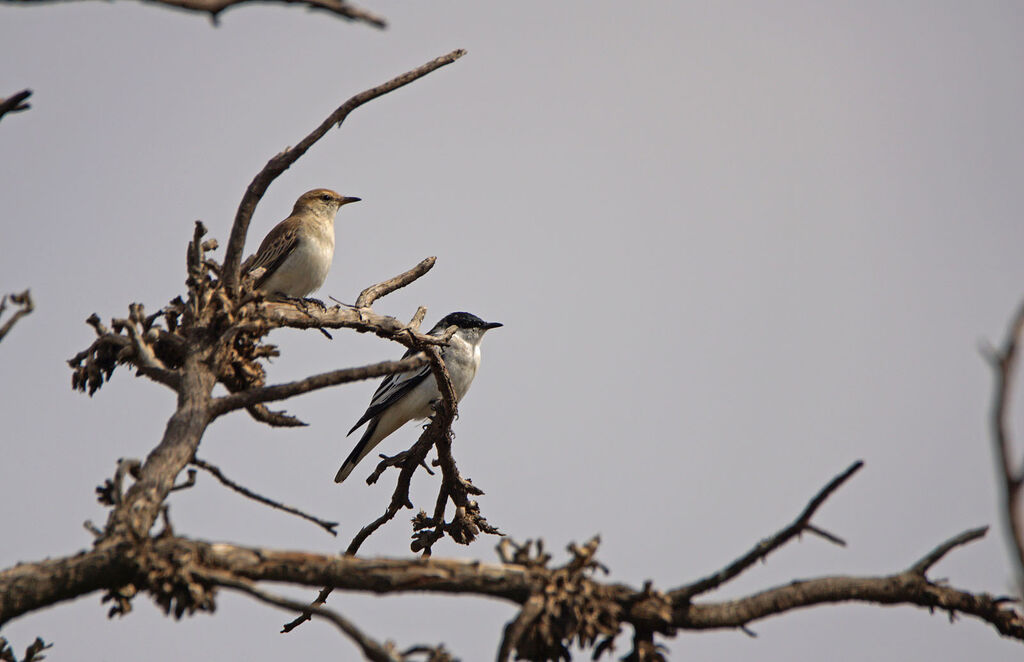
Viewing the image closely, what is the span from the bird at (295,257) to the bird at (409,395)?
5.01 ft

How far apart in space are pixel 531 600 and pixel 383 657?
83 centimetres

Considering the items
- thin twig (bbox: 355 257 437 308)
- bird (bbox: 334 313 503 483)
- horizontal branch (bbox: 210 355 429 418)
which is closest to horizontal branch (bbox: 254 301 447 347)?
thin twig (bbox: 355 257 437 308)

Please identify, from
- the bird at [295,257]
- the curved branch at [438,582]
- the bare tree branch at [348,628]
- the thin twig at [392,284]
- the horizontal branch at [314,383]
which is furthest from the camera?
the bird at [295,257]

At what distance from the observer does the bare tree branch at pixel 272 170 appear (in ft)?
17.5

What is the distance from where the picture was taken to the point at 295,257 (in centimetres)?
1032

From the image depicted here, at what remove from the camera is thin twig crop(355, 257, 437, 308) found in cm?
704

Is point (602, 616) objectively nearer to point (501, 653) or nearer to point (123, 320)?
point (501, 653)

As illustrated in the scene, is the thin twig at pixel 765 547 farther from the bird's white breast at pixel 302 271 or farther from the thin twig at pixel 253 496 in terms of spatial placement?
the bird's white breast at pixel 302 271

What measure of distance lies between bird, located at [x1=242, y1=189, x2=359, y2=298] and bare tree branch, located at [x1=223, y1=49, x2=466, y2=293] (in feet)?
14.5

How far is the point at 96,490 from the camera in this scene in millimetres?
4422

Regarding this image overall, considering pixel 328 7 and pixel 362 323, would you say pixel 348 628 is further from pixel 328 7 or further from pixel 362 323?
pixel 362 323

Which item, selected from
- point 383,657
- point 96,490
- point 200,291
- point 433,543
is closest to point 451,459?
point 433,543

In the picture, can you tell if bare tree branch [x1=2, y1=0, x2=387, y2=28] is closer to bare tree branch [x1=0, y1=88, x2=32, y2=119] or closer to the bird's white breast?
bare tree branch [x1=0, y1=88, x2=32, y2=119]

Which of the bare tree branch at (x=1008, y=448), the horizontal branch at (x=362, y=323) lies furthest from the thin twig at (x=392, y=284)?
the bare tree branch at (x=1008, y=448)
